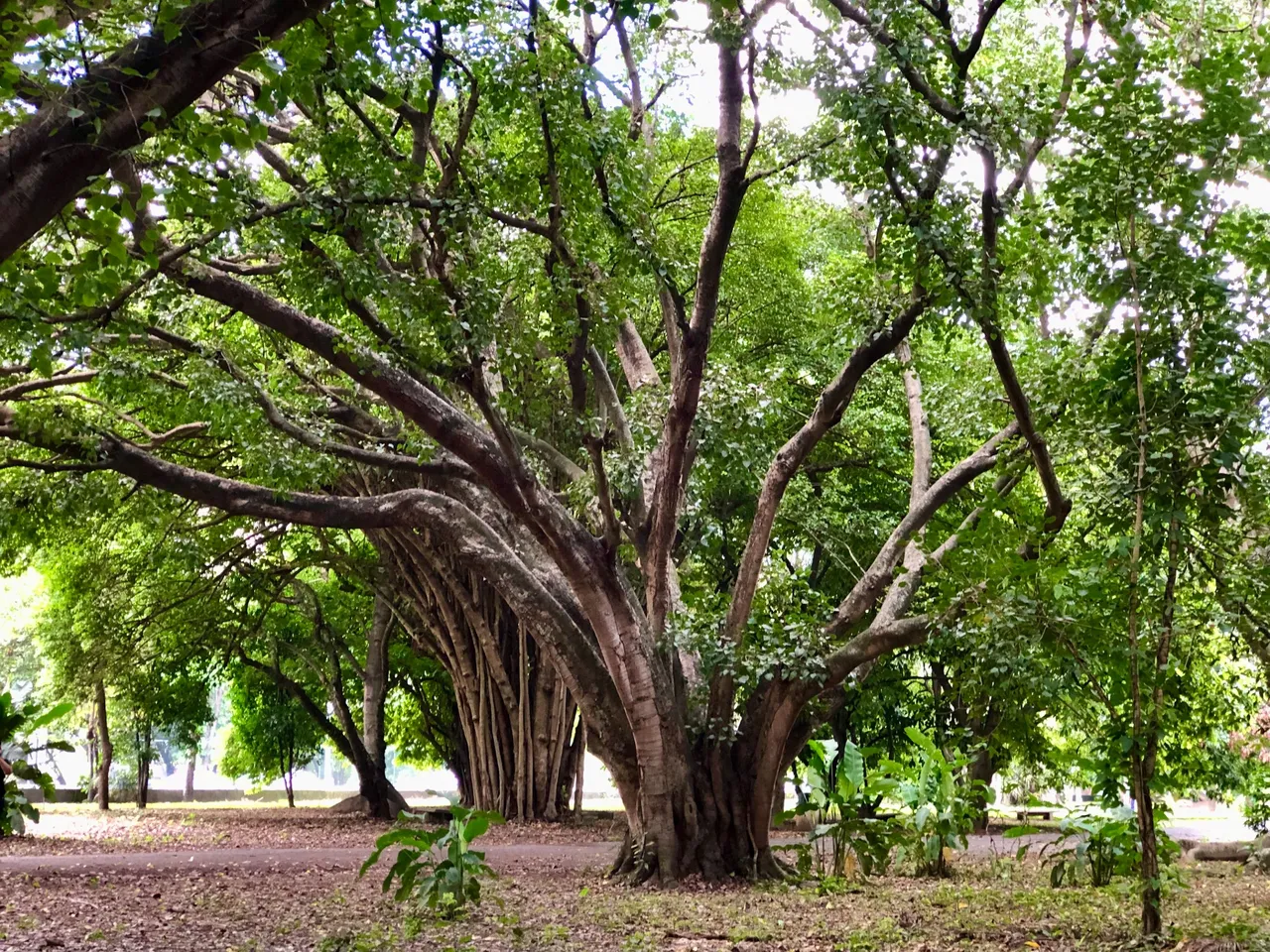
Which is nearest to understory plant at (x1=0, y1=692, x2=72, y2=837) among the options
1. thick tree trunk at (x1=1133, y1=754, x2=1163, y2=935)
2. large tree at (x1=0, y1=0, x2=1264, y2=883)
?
large tree at (x1=0, y1=0, x2=1264, y2=883)

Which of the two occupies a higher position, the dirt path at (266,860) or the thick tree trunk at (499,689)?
the thick tree trunk at (499,689)

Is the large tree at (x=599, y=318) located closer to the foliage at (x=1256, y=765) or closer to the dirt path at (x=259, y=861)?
the dirt path at (x=259, y=861)

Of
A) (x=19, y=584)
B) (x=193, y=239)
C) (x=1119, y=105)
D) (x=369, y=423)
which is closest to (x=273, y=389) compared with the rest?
(x=369, y=423)

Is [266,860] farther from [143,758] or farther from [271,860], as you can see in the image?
[143,758]

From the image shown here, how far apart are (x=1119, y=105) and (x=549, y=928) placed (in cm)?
549

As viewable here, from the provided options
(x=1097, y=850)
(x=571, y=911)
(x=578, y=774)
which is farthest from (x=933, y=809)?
(x=578, y=774)

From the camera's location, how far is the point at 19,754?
10.6 metres

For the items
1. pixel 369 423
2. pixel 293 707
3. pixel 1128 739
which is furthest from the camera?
pixel 293 707

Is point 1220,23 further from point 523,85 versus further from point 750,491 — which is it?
point 750,491

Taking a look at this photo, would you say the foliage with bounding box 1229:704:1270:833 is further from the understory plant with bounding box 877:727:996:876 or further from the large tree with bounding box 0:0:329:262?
the large tree with bounding box 0:0:329:262

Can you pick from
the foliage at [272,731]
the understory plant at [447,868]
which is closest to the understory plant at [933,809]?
the understory plant at [447,868]

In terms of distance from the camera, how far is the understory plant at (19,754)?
1020cm

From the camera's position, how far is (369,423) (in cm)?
970

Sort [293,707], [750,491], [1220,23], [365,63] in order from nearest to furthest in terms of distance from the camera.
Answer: [365,63]
[1220,23]
[750,491]
[293,707]
